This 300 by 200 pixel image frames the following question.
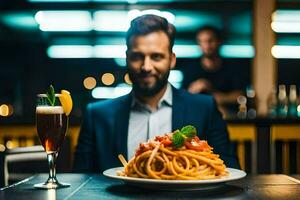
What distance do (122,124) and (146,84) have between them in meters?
0.22

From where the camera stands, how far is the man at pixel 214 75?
583 centimetres

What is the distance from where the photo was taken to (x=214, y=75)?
20.5 ft

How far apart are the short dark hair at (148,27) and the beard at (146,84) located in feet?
0.44

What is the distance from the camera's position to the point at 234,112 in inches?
256

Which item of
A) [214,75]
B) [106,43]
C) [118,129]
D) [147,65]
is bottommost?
[118,129]

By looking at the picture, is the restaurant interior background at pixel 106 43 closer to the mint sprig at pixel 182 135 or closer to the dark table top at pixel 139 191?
the dark table top at pixel 139 191

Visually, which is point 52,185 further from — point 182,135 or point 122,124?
point 122,124

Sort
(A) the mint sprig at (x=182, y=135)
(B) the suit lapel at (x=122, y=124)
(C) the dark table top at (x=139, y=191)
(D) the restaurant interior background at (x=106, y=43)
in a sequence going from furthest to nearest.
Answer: (D) the restaurant interior background at (x=106, y=43) < (B) the suit lapel at (x=122, y=124) < (A) the mint sprig at (x=182, y=135) < (C) the dark table top at (x=139, y=191)

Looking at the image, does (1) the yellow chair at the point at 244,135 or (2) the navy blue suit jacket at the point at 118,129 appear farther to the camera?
(1) the yellow chair at the point at 244,135

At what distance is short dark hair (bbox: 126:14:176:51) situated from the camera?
263cm

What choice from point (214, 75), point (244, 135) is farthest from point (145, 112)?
point (214, 75)

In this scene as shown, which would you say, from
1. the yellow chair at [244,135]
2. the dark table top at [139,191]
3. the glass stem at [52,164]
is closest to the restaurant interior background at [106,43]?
the yellow chair at [244,135]

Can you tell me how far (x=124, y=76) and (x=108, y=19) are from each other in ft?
2.91

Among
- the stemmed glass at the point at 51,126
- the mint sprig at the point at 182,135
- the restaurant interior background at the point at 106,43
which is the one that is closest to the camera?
the mint sprig at the point at 182,135
